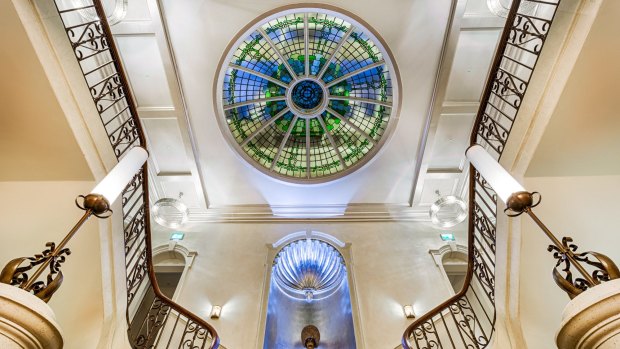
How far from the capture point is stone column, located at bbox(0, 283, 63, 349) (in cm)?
175

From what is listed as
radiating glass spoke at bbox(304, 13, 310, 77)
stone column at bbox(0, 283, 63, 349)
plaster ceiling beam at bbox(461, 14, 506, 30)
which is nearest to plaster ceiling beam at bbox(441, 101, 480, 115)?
plaster ceiling beam at bbox(461, 14, 506, 30)

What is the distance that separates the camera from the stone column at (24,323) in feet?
5.73

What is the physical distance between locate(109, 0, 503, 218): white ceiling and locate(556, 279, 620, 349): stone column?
4.51 m

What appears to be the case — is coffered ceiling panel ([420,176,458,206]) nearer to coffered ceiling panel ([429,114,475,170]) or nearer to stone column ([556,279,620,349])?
coffered ceiling panel ([429,114,475,170])

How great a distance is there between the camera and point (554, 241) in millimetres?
2357

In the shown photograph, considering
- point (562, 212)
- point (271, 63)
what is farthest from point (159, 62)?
point (562, 212)

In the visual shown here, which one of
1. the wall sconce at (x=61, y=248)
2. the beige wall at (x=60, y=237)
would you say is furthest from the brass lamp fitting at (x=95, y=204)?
the beige wall at (x=60, y=237)

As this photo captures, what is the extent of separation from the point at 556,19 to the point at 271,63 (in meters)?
4.26

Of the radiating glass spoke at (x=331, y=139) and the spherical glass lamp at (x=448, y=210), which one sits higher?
the radiating glass spoke at (x=331, y=139)

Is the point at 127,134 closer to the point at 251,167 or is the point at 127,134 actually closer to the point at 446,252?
the point at 251,167

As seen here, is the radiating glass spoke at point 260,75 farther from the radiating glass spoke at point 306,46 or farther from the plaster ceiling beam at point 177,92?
the plaster ceiling beam at point 177,92

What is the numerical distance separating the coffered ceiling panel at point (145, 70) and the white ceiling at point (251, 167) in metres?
0.02

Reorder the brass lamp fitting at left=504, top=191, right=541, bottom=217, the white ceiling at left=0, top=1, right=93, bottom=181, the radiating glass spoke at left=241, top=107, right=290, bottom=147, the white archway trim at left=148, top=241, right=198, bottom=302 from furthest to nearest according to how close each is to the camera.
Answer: the radiating glass spoke at left=241, top=107, right=290, bottom=147 → the white archway trim at left=148, top=241, right=198, bottom=302 → the white ceiling at left=0, top=1, right=93, bottom=181 → the brass lamp fitting at left=504, top=191, right=541, bottom=217

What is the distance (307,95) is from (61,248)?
4.72 m
